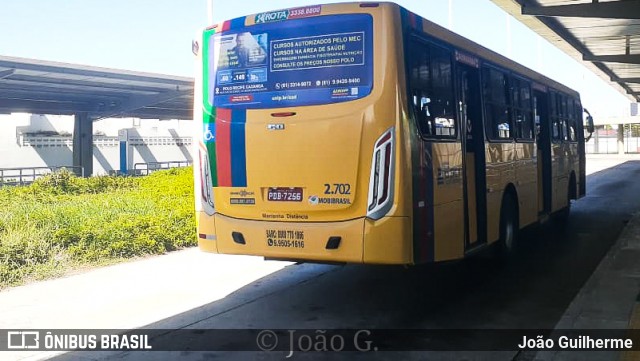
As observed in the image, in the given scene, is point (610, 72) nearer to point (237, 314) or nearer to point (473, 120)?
point (473, 120)

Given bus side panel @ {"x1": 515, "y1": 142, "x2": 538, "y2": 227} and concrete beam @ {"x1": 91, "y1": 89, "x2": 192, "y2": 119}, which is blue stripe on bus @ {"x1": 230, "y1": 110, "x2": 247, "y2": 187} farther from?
concrete beam @ {"x1": 91, "y1": 89, "x2": 192, "y2": 119}

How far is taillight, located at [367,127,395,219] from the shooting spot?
591 cm

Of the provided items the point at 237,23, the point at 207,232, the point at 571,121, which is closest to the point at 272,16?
the point at 237,23

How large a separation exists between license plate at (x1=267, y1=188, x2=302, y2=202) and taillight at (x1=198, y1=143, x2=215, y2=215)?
32.1 inches

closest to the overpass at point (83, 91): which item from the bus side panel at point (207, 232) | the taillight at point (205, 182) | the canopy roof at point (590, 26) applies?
the canopy roof at point (590, 26)

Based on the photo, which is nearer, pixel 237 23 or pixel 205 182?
pixel 237 23

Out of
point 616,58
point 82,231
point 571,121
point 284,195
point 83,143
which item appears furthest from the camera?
point 83,143

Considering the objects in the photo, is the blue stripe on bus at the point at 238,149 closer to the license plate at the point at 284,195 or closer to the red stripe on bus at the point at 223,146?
the red stripe on bus at the point at 223,146

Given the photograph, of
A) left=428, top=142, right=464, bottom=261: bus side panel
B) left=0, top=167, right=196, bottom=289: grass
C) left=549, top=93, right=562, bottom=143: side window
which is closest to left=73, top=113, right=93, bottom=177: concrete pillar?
left=0, top=167, right=196, bottom=289: grass

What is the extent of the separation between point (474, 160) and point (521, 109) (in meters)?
2.45

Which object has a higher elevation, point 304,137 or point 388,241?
point 304,137

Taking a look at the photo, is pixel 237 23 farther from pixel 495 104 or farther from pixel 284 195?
pixel 495 104

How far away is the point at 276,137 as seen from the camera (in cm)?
651

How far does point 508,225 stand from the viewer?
913cm
